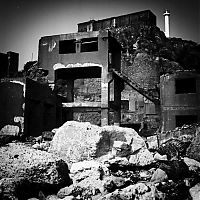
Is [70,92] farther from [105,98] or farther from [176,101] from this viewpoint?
[176,101]

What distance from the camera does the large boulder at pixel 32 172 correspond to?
4.73 meters

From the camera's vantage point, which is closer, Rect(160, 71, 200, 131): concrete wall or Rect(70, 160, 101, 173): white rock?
Rect(70, 160, 101, 173): white rock

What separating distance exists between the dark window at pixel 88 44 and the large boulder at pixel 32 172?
12.9 m

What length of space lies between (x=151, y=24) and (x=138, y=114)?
14640 mm

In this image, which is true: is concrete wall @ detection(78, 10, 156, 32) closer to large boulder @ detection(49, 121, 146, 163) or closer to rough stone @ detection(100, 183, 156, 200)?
large boulder @ detection(49, 121, 146, 163)

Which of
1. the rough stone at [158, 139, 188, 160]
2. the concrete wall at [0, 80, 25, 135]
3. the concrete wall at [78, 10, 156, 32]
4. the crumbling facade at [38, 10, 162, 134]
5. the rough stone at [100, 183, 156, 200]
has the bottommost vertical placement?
the rough stone at [100, 183, 156, 200]

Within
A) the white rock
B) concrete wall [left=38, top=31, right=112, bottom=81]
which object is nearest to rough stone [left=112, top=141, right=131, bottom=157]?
the white rock

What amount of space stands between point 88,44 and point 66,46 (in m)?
1.58

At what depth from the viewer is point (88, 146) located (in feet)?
23.7

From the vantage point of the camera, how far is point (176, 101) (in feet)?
45.2

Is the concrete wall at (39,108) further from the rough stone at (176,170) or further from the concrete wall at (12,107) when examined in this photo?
the rough stone at (176,170)

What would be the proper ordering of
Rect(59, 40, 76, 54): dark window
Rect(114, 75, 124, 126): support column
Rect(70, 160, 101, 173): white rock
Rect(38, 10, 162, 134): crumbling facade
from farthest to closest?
Rect(114, 75, 124, 126): support column
Rect(59, 40, 76, 54): dark window
Rect(38, 10, 162, 134): crumbling facade
Rect(70, 160, 101, 173): white rock

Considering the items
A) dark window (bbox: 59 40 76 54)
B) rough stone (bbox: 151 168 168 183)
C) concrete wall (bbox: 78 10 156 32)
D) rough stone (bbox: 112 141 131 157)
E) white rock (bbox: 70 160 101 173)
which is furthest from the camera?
concrete wall (bbox: 78 10 156 32)

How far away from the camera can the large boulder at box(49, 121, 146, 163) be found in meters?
7.17
